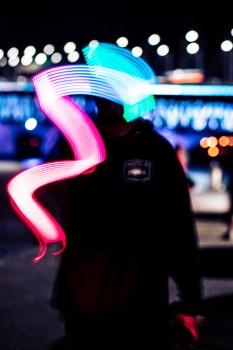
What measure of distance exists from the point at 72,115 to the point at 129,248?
708 millimetres

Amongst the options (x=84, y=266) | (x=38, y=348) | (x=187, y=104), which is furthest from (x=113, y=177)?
(x=187, y=104)

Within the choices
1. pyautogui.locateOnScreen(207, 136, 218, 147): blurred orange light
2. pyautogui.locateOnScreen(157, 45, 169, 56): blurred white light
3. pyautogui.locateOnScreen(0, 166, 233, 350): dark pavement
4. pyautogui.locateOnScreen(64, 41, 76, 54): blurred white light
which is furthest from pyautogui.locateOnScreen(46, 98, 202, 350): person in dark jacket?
pyautogui.locateOnScreen(207, 136, 218, 147): blurred orange light

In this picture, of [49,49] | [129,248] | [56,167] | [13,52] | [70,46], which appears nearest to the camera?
[129,248]

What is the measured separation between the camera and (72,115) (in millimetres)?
3232

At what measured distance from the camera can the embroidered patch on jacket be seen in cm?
304

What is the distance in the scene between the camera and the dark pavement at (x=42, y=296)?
248 inches

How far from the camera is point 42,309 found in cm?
737

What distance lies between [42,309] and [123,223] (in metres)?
4.59

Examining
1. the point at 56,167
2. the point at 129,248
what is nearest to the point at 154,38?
the point at 56,167

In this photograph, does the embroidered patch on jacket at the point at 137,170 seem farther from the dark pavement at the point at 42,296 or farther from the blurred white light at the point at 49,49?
the blurred white light at the point at 49,49

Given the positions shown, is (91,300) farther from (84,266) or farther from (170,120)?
(170,120)

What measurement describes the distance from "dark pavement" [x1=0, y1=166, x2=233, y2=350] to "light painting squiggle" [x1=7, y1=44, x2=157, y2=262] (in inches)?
93.9

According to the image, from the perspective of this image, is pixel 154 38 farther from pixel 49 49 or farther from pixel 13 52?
pixel 13 52

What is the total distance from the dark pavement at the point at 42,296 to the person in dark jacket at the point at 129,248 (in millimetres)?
2430
